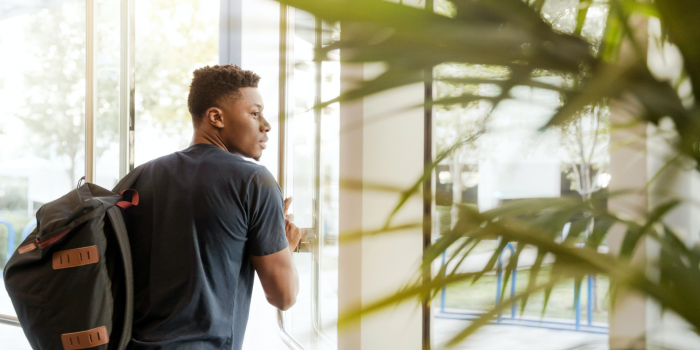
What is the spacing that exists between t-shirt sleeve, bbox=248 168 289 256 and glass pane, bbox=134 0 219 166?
1.65 metres

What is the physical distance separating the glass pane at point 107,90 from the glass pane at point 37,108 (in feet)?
0.51

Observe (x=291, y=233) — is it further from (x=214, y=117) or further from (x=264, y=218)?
(x=214, y=117)

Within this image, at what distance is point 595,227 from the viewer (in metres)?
0.31

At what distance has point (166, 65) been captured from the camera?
2998mm

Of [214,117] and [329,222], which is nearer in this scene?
[214,117]

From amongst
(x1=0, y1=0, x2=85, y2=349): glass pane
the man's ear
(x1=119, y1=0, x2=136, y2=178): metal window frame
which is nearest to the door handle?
the man's ear

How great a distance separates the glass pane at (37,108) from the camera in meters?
3.19

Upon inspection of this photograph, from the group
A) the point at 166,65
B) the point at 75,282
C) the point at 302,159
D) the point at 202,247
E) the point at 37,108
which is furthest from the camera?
the point at 37,108

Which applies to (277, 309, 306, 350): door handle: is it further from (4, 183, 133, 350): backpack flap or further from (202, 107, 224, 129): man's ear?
(202, 107, 224, 129): man's ear

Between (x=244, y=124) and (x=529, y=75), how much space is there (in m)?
1.42

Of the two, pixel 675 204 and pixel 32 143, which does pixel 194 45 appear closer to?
pixel 32 143

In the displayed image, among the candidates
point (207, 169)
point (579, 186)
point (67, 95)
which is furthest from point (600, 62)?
point (67, 95)

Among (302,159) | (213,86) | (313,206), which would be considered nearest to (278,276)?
(313,206)

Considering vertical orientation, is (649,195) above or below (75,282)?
above
